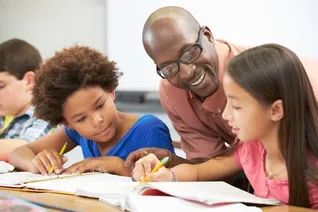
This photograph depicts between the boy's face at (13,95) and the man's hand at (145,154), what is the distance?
108cm

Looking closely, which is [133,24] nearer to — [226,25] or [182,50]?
[226,25]

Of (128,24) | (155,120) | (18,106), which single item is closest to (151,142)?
(155,120)

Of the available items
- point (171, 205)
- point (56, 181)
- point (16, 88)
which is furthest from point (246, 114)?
point (16, 88)

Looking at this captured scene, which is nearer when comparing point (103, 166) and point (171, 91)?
point (103, 166)

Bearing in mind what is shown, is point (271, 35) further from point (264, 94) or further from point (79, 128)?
point (264, 94)

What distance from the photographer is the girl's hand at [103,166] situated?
1.60m

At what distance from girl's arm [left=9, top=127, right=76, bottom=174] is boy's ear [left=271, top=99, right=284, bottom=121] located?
0.71m

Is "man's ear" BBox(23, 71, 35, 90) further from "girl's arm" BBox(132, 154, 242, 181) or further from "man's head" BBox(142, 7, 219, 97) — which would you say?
"girl's arm" BBox(132, 154, 242, 181)

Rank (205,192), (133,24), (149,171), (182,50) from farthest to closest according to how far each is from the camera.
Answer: (133,24), (182,50), (149,171), (205,192)

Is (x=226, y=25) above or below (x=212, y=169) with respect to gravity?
above

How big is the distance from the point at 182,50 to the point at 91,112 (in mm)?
378

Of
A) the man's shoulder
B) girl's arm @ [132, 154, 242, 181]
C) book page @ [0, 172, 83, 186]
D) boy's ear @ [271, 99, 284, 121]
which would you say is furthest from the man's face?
book page @ [0, 172, 83, 186]

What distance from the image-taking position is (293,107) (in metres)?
1.23

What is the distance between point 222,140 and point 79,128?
456mm
